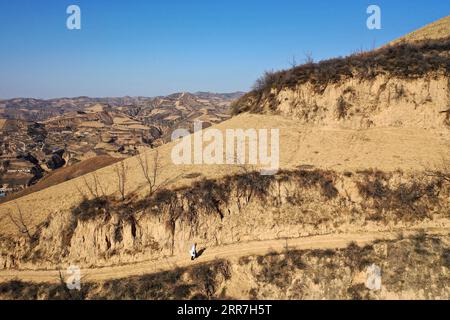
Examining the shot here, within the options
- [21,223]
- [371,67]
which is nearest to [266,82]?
[371,67]

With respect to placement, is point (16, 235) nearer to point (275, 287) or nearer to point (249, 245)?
point (249, 245)

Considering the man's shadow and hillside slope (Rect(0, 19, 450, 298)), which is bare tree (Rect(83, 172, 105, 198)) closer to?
hillside slope (Rect(0, 19, 450, 298))

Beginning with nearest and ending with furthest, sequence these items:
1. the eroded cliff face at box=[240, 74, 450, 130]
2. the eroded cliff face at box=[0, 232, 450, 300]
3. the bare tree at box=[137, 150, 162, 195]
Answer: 1. the eroded cliff face at box=[0, 232, 450, 300]
2. the bare tree at box=[137, 150, 162, 195]
3. the eroded cliff face at box=[240, 74, 450, 130]

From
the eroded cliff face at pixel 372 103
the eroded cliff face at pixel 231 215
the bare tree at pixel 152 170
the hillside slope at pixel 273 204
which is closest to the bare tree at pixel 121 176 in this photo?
the hillside slope at pixel 273 204

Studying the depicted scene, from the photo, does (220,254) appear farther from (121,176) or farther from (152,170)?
(121,176)

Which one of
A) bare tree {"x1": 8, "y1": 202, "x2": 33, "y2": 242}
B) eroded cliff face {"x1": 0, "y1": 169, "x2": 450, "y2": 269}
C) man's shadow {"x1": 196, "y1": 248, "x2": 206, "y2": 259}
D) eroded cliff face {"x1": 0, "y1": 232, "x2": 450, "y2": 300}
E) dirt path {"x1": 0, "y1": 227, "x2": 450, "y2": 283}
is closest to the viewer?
eroded cliff face {"x1": 0, "y1": 232, "x2": 450, "y2": 300}

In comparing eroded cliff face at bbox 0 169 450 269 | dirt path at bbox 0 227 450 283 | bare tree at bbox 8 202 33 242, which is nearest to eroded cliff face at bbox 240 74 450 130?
eroded cliff face at bbox 0 169 450 269

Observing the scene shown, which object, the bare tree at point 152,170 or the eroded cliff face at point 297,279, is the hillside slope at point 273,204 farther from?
the bare tree at point 152,170
